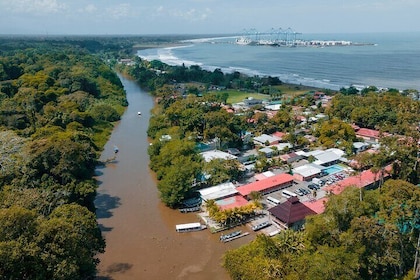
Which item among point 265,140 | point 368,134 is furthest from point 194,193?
point 368,134

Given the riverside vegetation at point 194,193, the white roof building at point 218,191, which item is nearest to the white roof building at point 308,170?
the riverside vegetation at point 194,193

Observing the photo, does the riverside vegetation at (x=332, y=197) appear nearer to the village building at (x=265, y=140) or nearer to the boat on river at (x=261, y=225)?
the boat on river at (x=261, y=225)

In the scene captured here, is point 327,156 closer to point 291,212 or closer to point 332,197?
point 291,212

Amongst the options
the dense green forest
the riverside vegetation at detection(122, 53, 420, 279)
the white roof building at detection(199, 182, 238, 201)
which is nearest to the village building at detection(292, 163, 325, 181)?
the riverside vegetation at detection(122, 53, 420, 279)

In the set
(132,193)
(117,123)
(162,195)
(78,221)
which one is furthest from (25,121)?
(78,221)

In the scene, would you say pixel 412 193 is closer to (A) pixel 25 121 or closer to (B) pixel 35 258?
(B) pixel 35 258

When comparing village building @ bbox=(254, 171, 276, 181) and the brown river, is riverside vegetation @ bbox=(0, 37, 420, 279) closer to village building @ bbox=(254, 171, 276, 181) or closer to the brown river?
village building @ bbox=(254, 171, 276, 181)

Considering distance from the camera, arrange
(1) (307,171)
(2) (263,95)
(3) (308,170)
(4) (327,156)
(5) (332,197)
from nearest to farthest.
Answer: (5) (332,197), (1) (307,171), (3) (308,170), (4) (327,156), (2) (263,95)

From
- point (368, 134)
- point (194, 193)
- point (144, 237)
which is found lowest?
point (144, 237)
